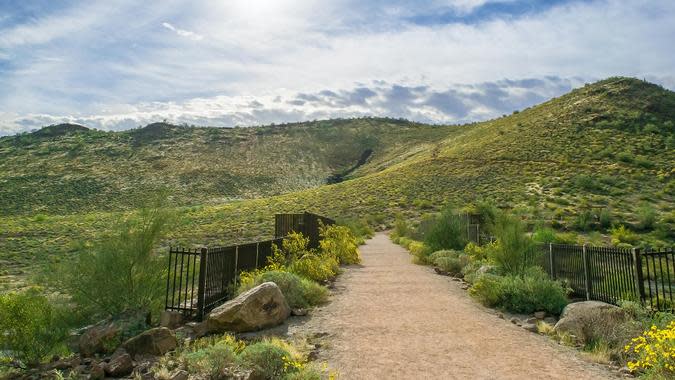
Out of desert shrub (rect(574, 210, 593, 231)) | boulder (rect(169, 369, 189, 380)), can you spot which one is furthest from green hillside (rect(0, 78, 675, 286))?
boulder (rect(169, 369, 189, 380))

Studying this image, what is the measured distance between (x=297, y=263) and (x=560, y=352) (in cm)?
801

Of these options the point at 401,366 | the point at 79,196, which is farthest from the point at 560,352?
the point at 79,196

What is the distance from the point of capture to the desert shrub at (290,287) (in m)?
11.4

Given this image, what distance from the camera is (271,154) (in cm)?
9994

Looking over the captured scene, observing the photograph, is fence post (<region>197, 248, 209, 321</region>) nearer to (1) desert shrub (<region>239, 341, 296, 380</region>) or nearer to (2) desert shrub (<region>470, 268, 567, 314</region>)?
(1) desert shrub (<region>239, 341, 296, 380</region>)

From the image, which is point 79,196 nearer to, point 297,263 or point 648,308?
point 297,263

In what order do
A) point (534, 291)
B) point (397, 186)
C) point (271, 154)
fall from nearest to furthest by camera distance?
point (534, 291) → point (397, 186) → point (271, 154)

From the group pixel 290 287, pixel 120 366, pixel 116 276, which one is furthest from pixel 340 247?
pixel 120 366

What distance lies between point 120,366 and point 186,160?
3508 inches

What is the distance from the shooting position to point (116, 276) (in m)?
9.75

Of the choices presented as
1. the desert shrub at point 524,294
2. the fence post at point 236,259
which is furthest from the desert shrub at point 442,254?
the fence post at point 236,259

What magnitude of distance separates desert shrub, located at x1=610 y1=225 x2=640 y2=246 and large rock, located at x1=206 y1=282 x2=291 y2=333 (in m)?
22.9

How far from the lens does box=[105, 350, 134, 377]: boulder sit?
23.2 feet

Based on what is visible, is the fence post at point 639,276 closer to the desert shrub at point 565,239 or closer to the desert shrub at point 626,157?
the desert shrub at point 565,239
